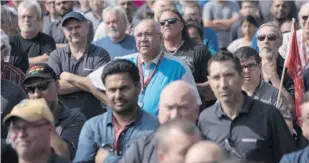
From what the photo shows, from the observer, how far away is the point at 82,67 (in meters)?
12.3

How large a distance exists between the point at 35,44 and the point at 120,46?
115 centimetres

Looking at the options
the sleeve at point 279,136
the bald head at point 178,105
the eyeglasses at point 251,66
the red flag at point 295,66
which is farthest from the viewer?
the red flag at point 295,66

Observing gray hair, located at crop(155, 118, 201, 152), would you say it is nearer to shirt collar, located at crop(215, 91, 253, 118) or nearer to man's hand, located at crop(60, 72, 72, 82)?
shirt collar, located at crop(215, 91, 253, 118)

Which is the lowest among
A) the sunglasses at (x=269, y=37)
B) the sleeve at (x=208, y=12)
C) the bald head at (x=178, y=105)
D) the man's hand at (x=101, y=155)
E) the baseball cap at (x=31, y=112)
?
the sleeve at (x=208, y=12)

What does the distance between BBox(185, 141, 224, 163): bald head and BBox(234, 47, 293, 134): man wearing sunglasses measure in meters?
3.76

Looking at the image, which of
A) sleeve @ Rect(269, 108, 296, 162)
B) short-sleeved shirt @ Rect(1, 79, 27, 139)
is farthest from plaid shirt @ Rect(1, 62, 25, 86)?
sleeve @ Rect(269, 108, 296, 162)

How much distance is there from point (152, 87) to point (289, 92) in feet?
7.01

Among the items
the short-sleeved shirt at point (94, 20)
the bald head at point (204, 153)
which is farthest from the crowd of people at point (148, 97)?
the short-sleeved shirt at point (94, 20)

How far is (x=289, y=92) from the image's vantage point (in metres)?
12.2

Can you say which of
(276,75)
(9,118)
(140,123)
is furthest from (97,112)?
(9,118)

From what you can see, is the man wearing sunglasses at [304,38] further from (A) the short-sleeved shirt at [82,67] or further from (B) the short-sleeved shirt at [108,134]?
(B) the short-sleeved shirt at [108,134]

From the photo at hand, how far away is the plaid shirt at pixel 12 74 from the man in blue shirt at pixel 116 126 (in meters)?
2.35

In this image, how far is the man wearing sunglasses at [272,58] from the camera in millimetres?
12148

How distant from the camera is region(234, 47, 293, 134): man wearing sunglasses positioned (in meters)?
10.7
